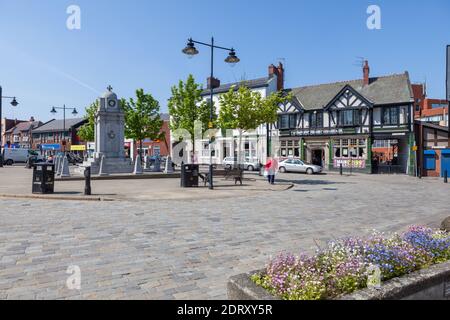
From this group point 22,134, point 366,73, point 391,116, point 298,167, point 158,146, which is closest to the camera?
point 298,167

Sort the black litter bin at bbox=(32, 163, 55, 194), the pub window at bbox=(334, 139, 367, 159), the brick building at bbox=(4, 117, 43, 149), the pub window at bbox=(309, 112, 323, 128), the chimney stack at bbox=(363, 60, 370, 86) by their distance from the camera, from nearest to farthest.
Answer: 1. the black litter bin at bbox=(32, 163, 55, 194)
2. the pub window at bbox=(334, 139, 367, 159)
3. the chimney stack at bbox=(363, 60, 370, 86)
4. the pub window at bbox=(309, 112, 323, 128)
5. the brick building at bbox=(4, 117, 43, 149)

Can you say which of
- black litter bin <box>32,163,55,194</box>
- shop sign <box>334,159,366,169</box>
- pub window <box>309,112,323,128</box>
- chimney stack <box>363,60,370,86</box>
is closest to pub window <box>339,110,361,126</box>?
pub window <box>309,112,323,128</box>

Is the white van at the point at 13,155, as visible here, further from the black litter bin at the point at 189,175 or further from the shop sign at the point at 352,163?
the shop sign at the point at 352,163

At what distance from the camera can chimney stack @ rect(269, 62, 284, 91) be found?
43.0m

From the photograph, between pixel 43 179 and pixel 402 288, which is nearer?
pixel 402 288

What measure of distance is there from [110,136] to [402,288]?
24.1 meters

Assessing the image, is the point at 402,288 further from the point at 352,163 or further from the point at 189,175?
the point at 352,163

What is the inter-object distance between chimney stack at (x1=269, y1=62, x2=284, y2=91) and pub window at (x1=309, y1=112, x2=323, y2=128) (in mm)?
7708

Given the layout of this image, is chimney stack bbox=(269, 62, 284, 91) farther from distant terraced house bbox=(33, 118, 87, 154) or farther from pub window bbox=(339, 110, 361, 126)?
distant terraced house bbox=(33, 118, 87, 154)

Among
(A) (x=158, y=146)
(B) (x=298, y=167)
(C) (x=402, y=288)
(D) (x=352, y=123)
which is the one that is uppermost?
(D) (x=352, y=123)

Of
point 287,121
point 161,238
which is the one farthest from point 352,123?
point 161,238

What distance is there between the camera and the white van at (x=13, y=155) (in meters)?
44.1

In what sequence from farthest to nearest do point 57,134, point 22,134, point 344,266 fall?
point 22,134 → point 57,134 → point 344,266

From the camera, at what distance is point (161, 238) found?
6.43m
